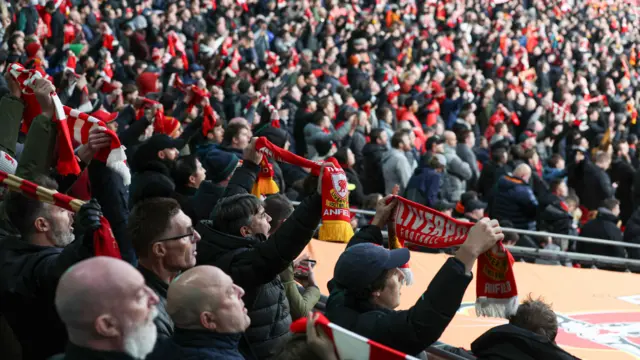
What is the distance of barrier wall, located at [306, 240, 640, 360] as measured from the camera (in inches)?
252

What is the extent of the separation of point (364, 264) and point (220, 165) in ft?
10.8

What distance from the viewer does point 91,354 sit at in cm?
277

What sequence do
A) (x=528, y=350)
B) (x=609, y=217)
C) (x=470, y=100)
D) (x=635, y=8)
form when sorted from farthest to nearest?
(x=635, y=8) < (x=470, y=100) < (x=609, y=217) < (x=528, y=350)

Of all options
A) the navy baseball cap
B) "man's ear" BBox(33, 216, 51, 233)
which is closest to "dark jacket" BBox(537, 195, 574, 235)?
the navy baseball cap

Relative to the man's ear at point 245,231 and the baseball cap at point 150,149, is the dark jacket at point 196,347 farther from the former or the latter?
the baseball cap at point 150,149

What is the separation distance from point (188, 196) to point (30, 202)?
3026 mm

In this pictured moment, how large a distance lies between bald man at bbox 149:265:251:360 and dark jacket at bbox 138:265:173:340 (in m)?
0.10

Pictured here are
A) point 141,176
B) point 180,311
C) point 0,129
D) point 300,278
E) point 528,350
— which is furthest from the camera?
point 141,176

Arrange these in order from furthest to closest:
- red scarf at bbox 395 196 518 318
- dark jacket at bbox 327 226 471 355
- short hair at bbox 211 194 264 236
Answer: short hair at bbox 211 194 264 236 < red scarf at bbox 395 196 518 318 < dark jacket at bbox 327 226 471 355

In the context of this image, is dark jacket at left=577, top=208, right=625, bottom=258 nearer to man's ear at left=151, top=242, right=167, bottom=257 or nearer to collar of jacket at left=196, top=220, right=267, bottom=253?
collar of jacket at left=196, top=220, right=267, bottom=253

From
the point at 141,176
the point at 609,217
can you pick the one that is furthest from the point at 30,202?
the point at 609,217

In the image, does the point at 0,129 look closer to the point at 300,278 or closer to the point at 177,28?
the point at 300,278

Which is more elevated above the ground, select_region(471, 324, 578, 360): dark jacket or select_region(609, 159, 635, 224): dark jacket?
select_region(471, 324, 578, 360): dark jacket

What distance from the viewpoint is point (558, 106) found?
18875mm
